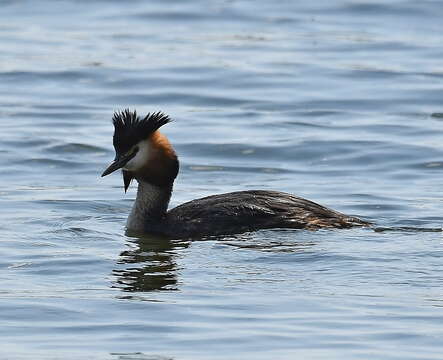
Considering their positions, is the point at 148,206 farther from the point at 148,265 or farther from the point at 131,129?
the point at 148,265

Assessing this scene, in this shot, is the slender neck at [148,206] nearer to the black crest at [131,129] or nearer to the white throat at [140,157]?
the white throat at [140,157]

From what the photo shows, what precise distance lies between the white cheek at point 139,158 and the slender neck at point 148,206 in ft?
0.71

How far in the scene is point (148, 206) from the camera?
Answer: 1264cm

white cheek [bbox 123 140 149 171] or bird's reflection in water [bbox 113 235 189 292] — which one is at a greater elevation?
white cheek [bbox 123 140 149 171]

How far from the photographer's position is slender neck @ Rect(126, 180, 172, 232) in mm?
12602

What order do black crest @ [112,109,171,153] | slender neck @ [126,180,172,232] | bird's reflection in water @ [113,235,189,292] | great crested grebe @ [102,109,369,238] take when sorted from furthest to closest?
slender neck @ [126,180,172,232] < black crest @ [112,109,171,153] < great crested grebe @ [102,109,369,238] < bird's reflection in water @ [113,235,189,292]

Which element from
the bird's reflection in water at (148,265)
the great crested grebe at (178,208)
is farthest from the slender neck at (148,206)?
the bird's reflection in water at (148,265)

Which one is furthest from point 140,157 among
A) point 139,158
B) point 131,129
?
point 131,129

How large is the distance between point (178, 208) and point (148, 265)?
1384 mm

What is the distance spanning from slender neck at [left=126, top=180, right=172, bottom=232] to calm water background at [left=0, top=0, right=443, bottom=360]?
10.6 inches

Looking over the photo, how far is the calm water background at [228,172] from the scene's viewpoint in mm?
9211

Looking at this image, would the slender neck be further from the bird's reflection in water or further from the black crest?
the black crest

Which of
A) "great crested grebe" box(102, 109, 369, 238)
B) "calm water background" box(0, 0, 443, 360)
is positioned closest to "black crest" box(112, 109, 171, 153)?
"great crested grebe" box(102, 109, 369, 238)

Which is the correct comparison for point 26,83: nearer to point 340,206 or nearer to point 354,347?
point 340,206
